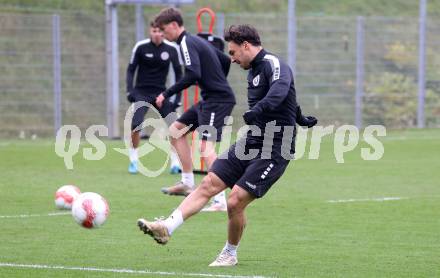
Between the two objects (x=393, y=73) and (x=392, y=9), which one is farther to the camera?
(x=392, y=9)

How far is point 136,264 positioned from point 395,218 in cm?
391

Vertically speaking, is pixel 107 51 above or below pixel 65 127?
above

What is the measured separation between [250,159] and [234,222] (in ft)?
1.76

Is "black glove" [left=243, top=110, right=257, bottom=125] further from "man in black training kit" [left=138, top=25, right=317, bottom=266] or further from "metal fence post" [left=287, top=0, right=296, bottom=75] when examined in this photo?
"metal fence post" [left=287, top=0, right=296, bottom=75]

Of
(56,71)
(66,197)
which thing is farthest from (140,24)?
(66,197)

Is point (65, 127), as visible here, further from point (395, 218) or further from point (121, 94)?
point (395, 218)

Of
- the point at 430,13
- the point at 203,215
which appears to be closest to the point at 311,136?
the point at 430,13

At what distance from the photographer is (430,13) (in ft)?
99.9

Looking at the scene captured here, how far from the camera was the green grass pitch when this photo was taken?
837cm

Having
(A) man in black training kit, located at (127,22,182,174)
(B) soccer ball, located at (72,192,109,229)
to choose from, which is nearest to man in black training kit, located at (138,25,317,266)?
(B) soccer ball, located at (72,192,109,229)

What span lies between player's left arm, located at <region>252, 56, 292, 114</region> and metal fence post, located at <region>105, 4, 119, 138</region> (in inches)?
588

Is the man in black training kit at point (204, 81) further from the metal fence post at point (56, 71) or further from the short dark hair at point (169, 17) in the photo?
the metal fence post at point (56, 71)

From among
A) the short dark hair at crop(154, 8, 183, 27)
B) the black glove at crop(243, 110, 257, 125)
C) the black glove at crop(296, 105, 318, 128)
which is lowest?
the black glove at crop(296, 105, 318, 128)

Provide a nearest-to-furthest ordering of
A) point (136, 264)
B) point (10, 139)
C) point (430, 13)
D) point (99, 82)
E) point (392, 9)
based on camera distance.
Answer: point (136, 264)
point (10, 139)
point (99, 82)
point (430, 13)
point (392, 9)
